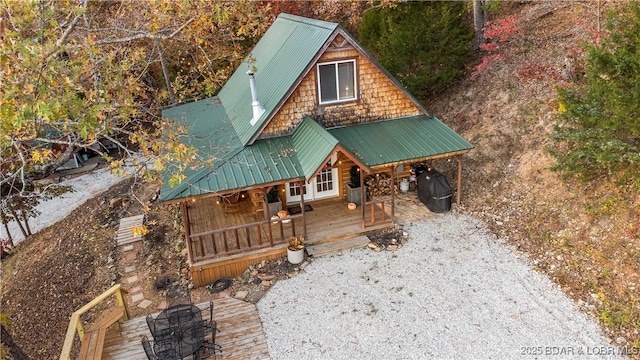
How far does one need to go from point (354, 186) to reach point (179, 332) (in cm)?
718

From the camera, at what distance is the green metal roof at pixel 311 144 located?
1114 centimetres

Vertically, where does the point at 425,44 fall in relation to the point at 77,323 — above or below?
above

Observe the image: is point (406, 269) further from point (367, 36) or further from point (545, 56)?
point (367, 36)

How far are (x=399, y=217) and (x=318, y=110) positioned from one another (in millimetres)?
4136

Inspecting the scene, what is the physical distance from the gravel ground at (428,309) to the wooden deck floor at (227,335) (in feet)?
0.94

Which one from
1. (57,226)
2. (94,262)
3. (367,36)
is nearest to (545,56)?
(367,36)

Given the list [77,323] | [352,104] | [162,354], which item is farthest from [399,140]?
[77,323]

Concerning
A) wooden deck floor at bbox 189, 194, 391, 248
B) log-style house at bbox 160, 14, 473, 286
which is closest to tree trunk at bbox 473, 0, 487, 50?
log-style house at bbox 160, 14, 473, 286

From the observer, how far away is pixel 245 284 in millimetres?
11156

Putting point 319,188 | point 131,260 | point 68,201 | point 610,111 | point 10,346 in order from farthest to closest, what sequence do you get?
point 68,201 < point 319,188 < point 131,260 < point 610,111 < point 10,346

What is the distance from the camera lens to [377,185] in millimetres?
14688

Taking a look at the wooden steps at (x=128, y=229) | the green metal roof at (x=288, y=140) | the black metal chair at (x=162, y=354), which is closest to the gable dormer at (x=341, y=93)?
the green metal roof at (x=288, y=140)

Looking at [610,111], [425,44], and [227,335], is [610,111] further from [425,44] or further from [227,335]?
[227,335]

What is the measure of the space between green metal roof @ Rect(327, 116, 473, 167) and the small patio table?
5832 millimetres
